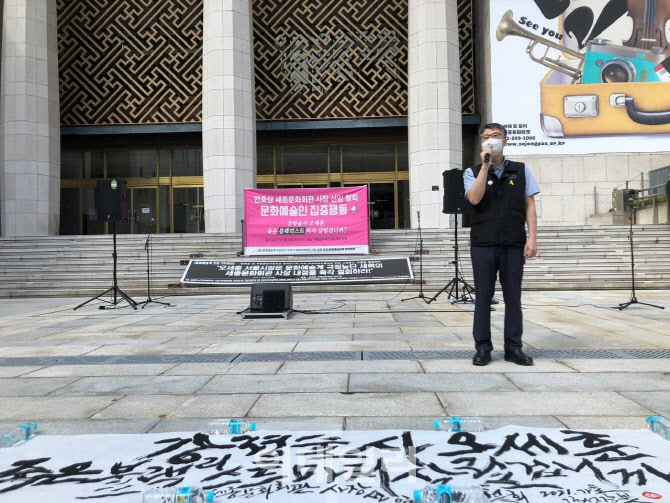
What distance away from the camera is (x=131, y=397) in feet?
13.0

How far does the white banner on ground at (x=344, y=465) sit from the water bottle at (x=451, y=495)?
76 mm

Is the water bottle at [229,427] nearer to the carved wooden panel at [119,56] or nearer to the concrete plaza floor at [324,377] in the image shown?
the concrete plaza floor at [324,377]

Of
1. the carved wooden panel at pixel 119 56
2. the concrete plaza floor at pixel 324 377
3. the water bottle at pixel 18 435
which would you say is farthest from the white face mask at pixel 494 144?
the carved wooden panel at pixel 119 56

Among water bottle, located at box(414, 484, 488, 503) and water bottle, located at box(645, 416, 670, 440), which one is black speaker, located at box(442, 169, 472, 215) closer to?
water bottle, located at box(645, 416, 670, 440)

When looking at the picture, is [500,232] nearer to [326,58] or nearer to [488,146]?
[488,146]

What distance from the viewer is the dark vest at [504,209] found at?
15.1ft

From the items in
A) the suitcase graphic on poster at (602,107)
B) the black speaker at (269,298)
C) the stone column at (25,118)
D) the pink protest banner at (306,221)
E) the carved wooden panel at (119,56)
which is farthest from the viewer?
the carved wooden panel at (119,56)

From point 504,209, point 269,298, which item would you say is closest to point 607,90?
point 269,298

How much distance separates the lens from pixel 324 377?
→ 4477 millimetres

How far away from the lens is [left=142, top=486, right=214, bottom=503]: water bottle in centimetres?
208

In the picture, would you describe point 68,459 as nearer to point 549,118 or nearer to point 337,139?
point 549,118

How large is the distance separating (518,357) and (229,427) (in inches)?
119

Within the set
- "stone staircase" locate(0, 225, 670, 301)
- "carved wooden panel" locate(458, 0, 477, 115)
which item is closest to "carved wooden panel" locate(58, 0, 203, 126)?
"stone staircase" locate(0, 225, 670, 301)

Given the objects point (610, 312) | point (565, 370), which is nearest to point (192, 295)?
point (610, 312)
